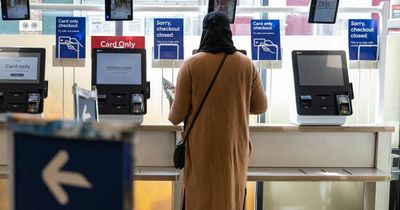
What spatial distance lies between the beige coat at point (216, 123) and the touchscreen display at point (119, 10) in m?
1.08

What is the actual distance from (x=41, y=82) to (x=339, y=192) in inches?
104

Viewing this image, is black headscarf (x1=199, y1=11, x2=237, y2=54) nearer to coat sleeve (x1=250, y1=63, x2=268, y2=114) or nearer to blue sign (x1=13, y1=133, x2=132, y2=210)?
coat sleeve (x1=250, y1=63, x2=268, y2=114)

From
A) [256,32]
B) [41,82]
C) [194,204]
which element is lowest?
[194,204]

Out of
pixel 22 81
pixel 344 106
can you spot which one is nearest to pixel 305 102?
pixel 344 106

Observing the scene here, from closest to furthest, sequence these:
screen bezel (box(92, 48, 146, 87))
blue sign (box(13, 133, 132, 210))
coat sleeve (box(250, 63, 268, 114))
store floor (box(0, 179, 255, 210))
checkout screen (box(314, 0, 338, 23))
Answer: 1. blue sign (box(13, 133, 132, 210))
2. coat sleeve (box(250, 63, 268, 114))
3. screen bezel (box(92, 48, 146, 87))
4. checkout screen (box(314, 0, 338, 23))
5. store floor (box(0, 179, 255, 210))

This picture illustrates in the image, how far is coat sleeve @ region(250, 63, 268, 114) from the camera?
8.60 feet

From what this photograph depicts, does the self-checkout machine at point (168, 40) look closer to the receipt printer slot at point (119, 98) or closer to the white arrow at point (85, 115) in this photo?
the receipt printer slot at point (119, 98)

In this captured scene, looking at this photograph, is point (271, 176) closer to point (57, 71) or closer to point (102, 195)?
point (57, 71)

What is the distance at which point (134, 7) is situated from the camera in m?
3.48

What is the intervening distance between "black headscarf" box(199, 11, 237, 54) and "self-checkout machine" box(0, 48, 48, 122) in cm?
142

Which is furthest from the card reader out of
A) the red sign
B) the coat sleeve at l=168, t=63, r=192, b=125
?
the coat sleeve at l=168, t=63, r=192, b=125

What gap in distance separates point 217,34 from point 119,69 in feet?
3.58

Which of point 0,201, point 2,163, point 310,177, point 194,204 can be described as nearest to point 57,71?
point 2,163

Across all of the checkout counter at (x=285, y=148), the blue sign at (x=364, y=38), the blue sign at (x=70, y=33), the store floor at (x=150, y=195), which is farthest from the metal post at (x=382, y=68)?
the blue sign at (x=70, y=33)
